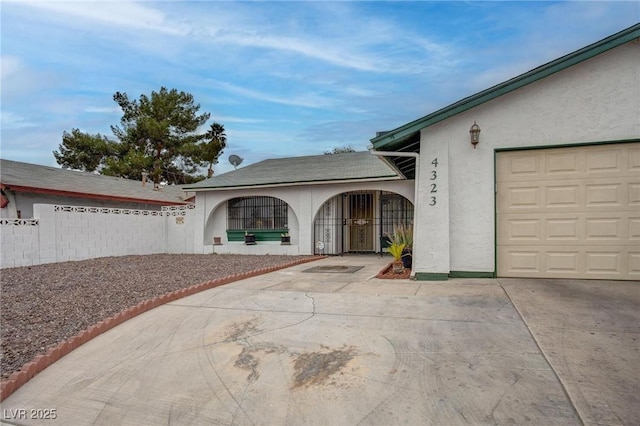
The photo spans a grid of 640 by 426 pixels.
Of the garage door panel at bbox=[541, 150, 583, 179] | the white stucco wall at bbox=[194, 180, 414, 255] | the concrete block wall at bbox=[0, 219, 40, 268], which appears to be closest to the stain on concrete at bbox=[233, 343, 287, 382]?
the garage door panel at bbox=[541, 150, 583, 179]

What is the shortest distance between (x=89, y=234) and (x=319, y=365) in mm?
12054

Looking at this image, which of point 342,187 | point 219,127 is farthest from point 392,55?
point 219,127

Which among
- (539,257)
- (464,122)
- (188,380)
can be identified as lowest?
(188,380)

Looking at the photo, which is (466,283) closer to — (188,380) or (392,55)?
(188,380)

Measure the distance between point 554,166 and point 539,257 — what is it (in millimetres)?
1675

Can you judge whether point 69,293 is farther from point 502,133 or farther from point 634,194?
point 634,194

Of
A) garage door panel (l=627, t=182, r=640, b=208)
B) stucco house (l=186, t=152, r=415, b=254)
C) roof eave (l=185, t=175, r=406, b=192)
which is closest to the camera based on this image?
garage door panel (l=627, t=182, r=640, b=208)

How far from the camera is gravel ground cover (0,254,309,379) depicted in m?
4.73

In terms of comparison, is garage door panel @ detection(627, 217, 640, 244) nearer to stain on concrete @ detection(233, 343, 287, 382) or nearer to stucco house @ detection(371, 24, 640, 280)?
stucco house @ detection(371, 24, 640, 280)

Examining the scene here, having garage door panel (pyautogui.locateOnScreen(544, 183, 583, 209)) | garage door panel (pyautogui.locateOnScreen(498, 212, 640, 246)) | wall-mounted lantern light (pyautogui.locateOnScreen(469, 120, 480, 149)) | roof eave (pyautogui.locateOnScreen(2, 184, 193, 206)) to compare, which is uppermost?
wall-mounted lantern light (pyautogui.locateOnScreen(469, 120, 480, 149))

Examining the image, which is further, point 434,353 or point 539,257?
point 539,257

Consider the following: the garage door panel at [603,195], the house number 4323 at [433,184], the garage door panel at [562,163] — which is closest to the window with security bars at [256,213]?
the house number 4323 at [433,184]

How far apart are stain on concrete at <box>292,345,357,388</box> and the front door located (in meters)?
11.5

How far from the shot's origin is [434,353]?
367 cm
